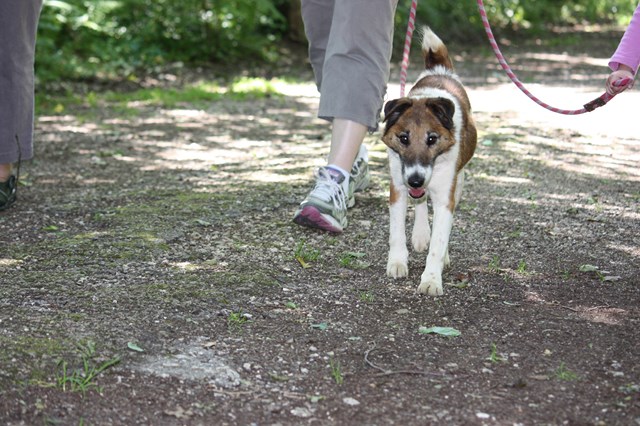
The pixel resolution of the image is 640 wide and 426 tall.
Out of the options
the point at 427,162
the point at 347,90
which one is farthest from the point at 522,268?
the point at 347,90

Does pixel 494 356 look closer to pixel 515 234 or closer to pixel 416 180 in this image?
pixel 416 180

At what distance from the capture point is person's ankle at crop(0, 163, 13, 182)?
5207 mm

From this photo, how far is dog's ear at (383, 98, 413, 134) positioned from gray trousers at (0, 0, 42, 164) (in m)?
2.23

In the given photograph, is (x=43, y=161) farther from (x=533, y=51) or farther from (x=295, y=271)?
(x=533, y=51)

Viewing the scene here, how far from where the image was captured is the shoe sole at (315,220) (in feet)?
15.7

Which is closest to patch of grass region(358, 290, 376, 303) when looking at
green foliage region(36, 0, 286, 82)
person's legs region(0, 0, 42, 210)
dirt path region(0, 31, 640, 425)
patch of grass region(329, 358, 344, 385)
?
dirt path region(0, 31, 640, 425)

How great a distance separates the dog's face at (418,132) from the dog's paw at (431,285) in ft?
1.24

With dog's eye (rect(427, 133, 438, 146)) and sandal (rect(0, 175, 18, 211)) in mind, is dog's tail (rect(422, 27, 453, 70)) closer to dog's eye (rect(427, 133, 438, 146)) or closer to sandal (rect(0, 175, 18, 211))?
dog's eye (rect(427, 133, 438, 146))

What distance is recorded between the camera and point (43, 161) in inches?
269

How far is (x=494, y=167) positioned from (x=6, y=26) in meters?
3.46

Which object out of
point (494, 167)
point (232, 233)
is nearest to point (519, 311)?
point (232, 233)

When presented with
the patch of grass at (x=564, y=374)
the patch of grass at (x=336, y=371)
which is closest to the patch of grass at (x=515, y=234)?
the patch of grass at (x=564, y=374)

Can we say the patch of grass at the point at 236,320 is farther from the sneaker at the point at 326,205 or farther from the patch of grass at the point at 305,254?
the sneaker at the point at 326,205

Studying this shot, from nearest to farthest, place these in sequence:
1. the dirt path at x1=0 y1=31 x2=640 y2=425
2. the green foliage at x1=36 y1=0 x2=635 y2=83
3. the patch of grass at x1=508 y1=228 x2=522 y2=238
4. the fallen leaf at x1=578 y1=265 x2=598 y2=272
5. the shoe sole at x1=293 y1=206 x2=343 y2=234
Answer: the dirt path at x1=0 y1=31 x2=640 y2=425
the fallen leaf at x1=578 y1=265 x2=598 y2=272
the shoe sole at x1=293 y1=206 x2=343 y2=234
the patch of grass at x1=508 y1=228 x2=522 y2=238
the green foliage at x1=36 y1=0 x2=635 y2=83
